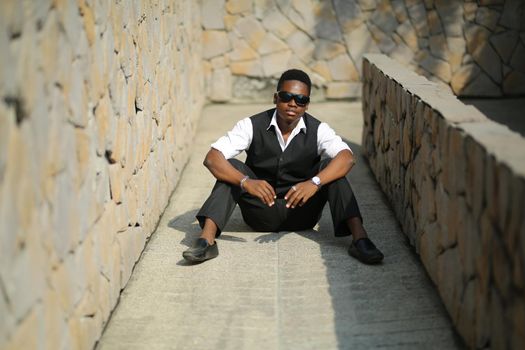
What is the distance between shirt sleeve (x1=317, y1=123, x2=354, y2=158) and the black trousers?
0.07m

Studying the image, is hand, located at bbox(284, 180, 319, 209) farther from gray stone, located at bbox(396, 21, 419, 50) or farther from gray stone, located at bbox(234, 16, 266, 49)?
gray stone, located at bbox(396, 21, 419, 50)

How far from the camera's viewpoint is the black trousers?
15.3 ft

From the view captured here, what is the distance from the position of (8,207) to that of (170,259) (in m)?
2.28

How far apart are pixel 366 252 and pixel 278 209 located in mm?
702

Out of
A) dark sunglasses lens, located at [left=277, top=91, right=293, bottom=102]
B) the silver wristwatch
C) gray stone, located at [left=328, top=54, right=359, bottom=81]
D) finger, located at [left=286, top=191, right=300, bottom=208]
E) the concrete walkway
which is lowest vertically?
the concrete walkway

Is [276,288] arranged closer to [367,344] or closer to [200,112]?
[367,344]

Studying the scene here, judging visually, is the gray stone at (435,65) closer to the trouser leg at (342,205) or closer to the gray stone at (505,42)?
the gray stone at (505,42)

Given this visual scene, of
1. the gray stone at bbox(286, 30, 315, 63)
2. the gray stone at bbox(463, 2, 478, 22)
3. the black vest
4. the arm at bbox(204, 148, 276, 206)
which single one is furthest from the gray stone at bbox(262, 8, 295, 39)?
the arm at bbox(204, 148, 276, 206)

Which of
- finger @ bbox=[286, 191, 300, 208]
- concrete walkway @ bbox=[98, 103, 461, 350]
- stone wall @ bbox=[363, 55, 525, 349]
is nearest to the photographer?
stone wall @ bbox=[363, 55, 525, 349]

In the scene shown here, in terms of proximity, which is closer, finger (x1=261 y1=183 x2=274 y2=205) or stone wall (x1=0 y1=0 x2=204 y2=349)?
stone wall (x1=0 y1=0 x2=204 y2=349)

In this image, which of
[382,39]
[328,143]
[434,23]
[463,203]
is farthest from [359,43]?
[463,203]

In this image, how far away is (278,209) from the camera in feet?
16.0

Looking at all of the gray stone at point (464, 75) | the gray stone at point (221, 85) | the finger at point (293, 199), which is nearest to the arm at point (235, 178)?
the finger at point (293, 199)

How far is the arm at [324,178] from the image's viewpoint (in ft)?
15.1
